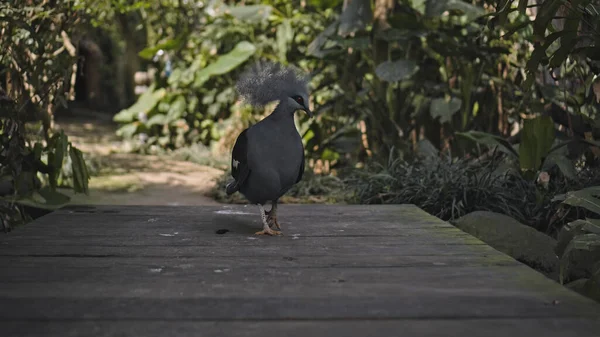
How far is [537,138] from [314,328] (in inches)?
126

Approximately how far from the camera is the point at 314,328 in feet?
5.44

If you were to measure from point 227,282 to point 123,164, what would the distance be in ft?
22.0

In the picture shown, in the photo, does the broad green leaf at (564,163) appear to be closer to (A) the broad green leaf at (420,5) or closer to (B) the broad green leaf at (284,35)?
(A) the broad green leaf at (420,5)

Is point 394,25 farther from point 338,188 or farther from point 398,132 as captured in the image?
point 338,188

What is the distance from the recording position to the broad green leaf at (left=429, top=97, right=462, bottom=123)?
588 cm

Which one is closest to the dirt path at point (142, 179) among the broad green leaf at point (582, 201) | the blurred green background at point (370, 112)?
the blurred green background at point (370, 112)

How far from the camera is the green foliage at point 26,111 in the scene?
13.1 ft

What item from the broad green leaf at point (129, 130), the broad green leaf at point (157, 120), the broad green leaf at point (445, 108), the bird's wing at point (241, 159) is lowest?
the broad green leaf at point (129, 130)

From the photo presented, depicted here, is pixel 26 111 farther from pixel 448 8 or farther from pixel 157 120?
pixel 157 120

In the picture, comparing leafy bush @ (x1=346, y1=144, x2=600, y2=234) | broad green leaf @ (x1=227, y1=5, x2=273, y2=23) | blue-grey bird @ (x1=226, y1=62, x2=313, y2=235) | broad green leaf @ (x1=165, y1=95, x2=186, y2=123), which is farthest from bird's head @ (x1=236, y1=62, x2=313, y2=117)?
broad green leaf @ (x1=165, y1=95, x2=186, y2=123)

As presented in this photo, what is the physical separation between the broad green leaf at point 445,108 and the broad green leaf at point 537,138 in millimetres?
1404

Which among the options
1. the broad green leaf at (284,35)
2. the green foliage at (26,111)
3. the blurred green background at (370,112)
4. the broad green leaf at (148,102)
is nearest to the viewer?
the green foliage at (26,111)

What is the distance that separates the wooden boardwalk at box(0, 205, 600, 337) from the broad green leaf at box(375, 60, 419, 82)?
2.77 meters

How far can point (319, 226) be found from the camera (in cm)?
305
